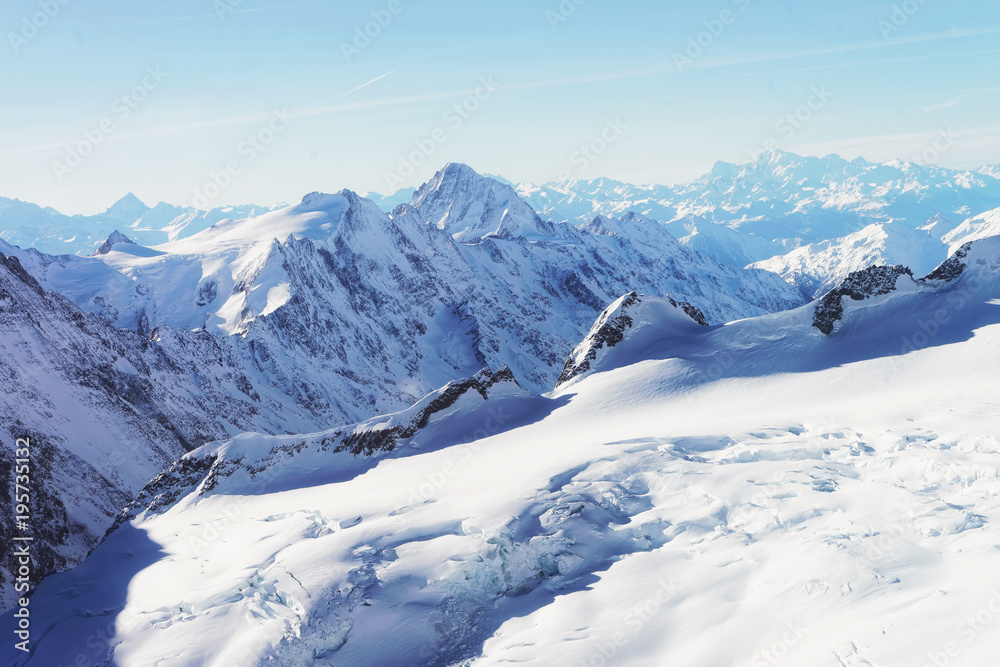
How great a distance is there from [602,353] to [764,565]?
24.6m

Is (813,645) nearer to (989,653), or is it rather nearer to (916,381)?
(989,653)

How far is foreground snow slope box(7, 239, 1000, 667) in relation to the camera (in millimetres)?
15898

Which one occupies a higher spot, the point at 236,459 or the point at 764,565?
the point at 236,459

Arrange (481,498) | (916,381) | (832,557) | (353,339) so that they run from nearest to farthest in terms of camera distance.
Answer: (832,557) < (481,498) < (916,381) < (353,339)

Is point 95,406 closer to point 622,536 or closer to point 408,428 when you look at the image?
point 408,428

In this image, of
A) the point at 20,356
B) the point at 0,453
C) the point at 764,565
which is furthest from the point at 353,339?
the point at 764,565

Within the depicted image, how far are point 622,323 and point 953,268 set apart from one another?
2110cm

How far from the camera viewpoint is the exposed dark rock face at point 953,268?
3966cm

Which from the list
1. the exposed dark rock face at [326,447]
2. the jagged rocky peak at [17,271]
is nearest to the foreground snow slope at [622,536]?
the exposed dark rock face at [326,447]

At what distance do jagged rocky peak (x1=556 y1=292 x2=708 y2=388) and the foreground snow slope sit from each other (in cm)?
501

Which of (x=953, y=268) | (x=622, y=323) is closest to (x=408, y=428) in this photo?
(x=622, y=323)

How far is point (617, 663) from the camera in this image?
15.8 meters

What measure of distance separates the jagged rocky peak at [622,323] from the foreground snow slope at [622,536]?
501 cm

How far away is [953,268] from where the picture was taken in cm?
4000
